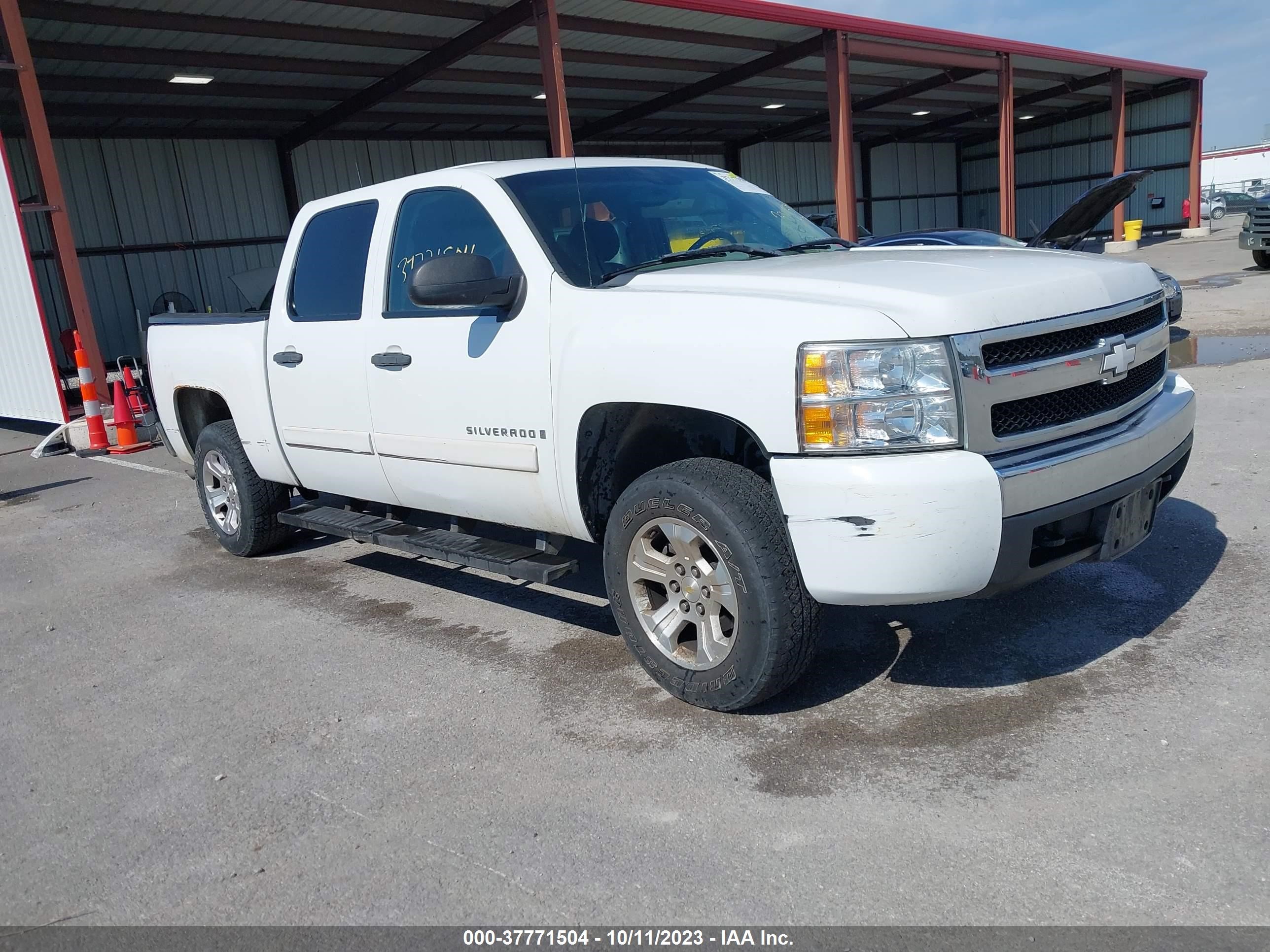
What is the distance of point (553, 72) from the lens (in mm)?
14305

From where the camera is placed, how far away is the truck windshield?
4133 mm

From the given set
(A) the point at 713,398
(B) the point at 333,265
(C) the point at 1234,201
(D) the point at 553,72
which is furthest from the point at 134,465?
(C) the point at 1234,201

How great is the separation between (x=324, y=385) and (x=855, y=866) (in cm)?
346

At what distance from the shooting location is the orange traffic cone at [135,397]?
12703 millimetres

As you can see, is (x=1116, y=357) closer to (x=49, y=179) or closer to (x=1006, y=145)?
(x=49, y=179)

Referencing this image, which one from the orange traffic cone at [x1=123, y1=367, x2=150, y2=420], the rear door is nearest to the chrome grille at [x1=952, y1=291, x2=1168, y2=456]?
the rear door

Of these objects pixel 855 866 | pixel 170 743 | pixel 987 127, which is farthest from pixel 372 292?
pixel 987 127

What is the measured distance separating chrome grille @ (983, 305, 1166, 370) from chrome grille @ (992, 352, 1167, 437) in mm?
124

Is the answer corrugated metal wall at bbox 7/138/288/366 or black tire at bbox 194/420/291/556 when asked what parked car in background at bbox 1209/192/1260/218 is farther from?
black tire at bbox 194/420/291/556

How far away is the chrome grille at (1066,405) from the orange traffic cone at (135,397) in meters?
11.6

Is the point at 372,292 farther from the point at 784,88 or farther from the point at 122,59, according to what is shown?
the point at 784,88

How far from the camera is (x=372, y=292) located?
4785mm

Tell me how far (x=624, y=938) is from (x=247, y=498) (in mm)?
4287

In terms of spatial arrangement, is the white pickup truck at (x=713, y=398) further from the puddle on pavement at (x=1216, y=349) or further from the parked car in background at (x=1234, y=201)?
the parked car in background at (x=1234, y=201)
